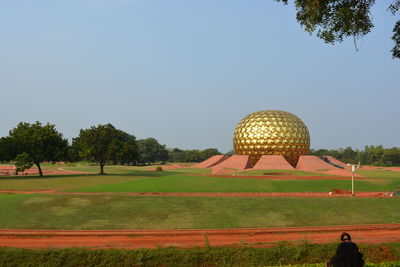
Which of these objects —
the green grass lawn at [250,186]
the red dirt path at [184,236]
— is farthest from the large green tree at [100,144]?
the red dirt path at [184,236]

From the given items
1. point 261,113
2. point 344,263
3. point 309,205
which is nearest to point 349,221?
point 309,205

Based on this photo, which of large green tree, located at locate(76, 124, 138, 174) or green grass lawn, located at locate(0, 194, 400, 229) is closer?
green grass lawn, located at locate(0, 194, 400, 229)

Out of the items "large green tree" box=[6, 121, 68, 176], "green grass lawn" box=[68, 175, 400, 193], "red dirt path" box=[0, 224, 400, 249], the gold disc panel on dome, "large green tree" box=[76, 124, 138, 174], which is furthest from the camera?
the gold disc panel on dome

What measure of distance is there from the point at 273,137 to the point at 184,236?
39909 millimetres

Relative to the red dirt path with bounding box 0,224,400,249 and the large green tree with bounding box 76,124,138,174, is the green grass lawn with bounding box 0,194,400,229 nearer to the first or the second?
the red dirt path with bounding box 0,224,400,249

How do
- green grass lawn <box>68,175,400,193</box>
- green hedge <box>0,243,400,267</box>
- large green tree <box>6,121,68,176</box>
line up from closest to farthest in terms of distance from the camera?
green hedge <box>0,243,400,267</box> → green grass lawn <box>68,175,400,193</box> → large green tree <box>6,121,68,176</box>

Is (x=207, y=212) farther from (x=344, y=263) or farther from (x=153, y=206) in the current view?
(x=344, y=263)

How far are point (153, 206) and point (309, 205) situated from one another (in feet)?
31.3

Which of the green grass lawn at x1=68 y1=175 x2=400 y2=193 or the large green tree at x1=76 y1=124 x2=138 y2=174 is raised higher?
the large green tree at x1=76 y1=124 x2=138 y2=174

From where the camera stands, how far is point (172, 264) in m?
10.6

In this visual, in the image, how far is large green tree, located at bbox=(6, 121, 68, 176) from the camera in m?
38.0

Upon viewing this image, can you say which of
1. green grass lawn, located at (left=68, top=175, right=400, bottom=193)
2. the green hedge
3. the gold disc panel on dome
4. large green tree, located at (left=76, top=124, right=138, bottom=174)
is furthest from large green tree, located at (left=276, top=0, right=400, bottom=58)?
the gold disc panel on dome

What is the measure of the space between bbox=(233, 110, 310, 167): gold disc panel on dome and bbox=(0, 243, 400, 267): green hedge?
42.0 m

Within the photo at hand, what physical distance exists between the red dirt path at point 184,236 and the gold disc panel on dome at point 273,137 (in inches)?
1438
